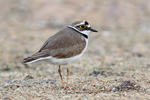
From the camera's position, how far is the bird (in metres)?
5.52

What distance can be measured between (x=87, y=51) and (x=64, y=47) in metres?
4.17

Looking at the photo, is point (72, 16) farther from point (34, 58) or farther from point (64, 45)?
point (34, 58)

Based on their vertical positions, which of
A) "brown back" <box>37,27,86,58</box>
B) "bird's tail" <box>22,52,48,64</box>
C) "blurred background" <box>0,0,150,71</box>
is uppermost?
"blurred background" <box>0,0,150,71</box>

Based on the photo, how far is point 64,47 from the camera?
573 cm

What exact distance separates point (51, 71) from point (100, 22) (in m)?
5.22

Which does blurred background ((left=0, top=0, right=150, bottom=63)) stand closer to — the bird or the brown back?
the bird

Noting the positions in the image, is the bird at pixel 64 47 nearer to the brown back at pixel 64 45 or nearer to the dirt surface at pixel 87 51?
the brown back at pixel 64 45

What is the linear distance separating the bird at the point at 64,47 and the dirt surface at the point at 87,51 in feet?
1.63

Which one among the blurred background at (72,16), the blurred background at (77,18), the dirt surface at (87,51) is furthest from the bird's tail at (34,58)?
the blurred background at (72,16)

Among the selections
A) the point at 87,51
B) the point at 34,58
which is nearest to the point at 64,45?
the point at 34,58

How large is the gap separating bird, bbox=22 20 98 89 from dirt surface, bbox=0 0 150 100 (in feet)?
1.63

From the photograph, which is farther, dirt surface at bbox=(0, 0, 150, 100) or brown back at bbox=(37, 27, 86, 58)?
brown back at bbox=(37, 27, 86, 58)

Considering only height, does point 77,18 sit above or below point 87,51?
above

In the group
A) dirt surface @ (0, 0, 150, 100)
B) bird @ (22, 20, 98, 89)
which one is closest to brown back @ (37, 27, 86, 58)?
bird @ (22, 20, 98, 89)
